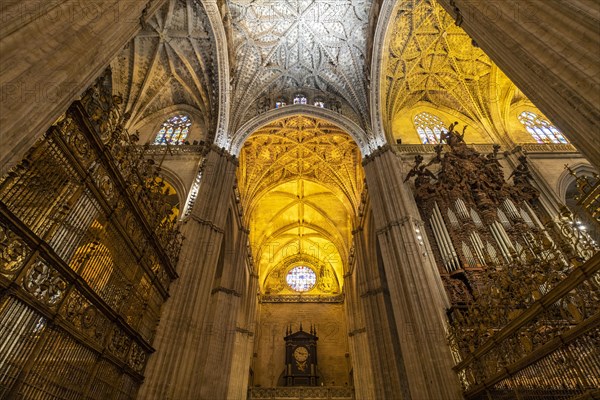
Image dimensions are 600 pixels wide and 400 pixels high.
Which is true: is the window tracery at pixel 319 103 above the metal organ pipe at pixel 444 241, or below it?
above

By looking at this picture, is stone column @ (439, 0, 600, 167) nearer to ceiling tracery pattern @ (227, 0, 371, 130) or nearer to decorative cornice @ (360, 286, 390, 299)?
ceiling tracery pattern @ (227, 0, 371, 130)

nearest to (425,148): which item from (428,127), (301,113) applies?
(428,127)

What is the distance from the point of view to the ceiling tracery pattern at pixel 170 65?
42.3 feet

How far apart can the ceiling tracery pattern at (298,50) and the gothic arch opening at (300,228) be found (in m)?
1.85

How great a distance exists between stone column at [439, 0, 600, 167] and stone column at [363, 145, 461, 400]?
18.0ft

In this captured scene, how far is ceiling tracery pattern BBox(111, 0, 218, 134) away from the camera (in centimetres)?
1291

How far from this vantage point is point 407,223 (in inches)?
397

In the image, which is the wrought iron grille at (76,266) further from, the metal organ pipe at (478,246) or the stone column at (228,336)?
the metal organ pipe at (478,246)

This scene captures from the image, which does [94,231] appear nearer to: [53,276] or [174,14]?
[53,276]

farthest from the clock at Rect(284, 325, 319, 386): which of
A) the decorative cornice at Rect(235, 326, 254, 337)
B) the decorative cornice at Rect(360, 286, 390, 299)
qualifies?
the decorative cornice at Rect(360, 286, 390, 299)

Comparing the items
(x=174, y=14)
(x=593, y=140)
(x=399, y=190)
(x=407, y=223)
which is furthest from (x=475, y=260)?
(x=174, y=14)

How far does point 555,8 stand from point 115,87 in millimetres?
14884

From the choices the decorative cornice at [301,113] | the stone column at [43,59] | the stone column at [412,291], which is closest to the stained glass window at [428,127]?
the decorative cornice at [301,113]

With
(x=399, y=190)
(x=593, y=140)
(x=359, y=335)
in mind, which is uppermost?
(x=399, y=190)
